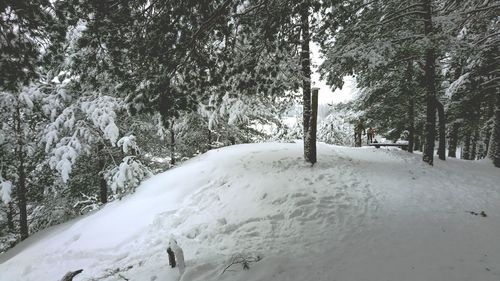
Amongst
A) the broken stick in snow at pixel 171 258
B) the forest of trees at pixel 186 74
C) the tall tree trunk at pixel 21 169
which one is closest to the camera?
→ the forest of trees at pixel 186 74

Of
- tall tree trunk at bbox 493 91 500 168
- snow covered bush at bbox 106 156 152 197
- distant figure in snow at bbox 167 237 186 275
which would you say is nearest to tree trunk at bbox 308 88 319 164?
distant figure in snow at bbox 167 237 186 275

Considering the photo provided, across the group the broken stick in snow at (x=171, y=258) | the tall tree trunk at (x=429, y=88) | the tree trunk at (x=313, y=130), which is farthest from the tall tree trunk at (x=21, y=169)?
the tall tree trunk at (x=429, y=88)

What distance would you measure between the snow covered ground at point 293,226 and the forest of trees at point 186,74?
72.4 inches

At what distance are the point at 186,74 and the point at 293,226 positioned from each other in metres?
3.74

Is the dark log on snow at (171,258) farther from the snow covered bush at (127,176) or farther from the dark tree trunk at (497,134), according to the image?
the dark tree trunk at (497,134)

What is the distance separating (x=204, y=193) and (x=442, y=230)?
5863 mm

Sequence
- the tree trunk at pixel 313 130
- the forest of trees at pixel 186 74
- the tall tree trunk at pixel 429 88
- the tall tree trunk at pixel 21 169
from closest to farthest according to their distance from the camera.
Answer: the forest of trees at pixel 186 74 → the tall tree trunk at pixel 429 88 → the tree trunk at pixel 313 130 → the tall tree trunk at pixel 21 169

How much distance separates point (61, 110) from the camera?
1175 centimetres

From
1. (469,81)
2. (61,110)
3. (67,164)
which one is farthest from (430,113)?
(61,110)

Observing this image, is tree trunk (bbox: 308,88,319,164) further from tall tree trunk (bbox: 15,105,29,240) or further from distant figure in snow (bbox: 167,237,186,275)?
tall tree trunk (bbox: 15,105,29,240)

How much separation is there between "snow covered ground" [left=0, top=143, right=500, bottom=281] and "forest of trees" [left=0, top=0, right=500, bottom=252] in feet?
6.03

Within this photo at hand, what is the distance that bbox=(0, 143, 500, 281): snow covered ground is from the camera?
5.16 metres

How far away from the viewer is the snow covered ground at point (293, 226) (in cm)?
516

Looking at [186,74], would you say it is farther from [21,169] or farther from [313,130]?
[21,169]
